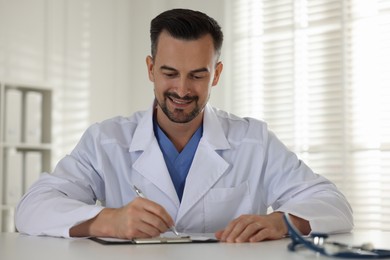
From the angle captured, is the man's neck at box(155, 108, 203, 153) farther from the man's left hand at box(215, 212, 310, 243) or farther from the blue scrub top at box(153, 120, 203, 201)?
the man's left hand at box(215, 212, 310, 243)

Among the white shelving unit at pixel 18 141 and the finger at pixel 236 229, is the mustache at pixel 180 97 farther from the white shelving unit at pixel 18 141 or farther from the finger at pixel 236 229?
the white shelving unit at pixel 18 141

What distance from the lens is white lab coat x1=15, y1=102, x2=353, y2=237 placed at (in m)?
2.01

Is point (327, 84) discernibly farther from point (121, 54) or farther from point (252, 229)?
point (252, 229)

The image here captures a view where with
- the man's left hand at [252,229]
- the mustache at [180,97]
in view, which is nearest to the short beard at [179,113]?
the mustache at [180,97]

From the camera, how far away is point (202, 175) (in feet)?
6.80

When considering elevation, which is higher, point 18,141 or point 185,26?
point 185,26

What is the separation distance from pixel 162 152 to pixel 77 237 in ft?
1.72

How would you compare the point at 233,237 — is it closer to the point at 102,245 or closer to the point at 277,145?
the point at 102,245

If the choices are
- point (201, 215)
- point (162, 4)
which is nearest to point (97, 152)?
point (201, 215)

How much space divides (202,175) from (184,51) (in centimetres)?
37

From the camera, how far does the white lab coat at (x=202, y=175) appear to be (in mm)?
2010

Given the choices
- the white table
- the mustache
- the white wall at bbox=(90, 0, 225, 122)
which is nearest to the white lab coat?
the mustache

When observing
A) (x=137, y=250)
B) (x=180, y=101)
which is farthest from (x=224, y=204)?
(x=137, y=250)

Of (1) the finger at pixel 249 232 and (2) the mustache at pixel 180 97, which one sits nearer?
(1) the finger at pixel 249 232
